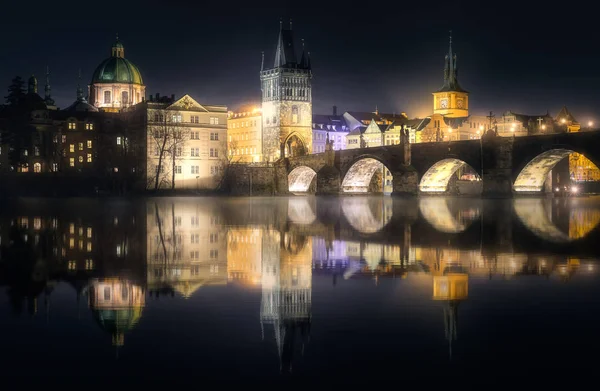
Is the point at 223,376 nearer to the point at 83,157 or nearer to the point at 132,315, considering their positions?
the point at 132,315

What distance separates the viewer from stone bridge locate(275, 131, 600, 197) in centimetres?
7344

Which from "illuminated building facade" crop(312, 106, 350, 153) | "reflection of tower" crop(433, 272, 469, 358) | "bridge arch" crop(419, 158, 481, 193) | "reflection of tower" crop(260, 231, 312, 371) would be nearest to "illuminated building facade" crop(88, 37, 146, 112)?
"illuminated building facade" crop(312, 106, 350, 153)

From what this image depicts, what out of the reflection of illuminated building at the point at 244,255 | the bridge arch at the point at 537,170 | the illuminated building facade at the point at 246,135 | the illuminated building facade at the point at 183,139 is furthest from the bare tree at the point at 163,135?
the reflection of illuminated building at the point at 244,255

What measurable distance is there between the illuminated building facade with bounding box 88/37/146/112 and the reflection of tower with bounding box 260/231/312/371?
112 m

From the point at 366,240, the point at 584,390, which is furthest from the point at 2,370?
the point at 366,240

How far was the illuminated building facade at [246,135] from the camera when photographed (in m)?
142

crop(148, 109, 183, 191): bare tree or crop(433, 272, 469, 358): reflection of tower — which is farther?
crop(148, 109, 183, 191): bare tree

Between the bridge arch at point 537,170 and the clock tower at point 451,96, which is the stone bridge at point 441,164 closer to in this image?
the bridge arch at point 537,170

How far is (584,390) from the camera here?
397 inches

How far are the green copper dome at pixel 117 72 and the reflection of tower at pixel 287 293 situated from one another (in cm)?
11325

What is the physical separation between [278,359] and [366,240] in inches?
747

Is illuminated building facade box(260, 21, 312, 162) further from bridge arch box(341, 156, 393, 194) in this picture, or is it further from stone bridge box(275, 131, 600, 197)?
bridge arch box(341, 156, 393, 194)

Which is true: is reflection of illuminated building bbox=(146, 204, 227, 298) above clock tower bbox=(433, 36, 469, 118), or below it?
below

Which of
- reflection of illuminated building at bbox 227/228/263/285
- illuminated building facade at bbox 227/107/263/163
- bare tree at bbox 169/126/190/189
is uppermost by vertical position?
illuminated building facade at bbox 227/107/263/163
